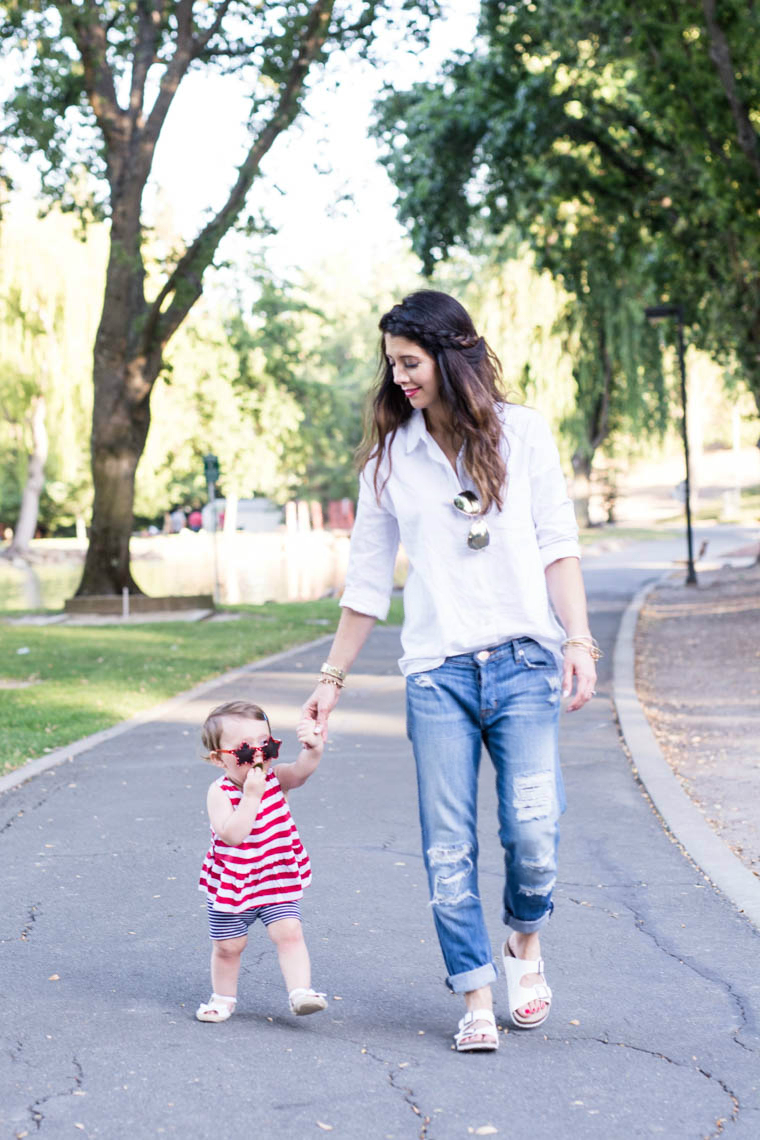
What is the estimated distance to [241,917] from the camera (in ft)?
13.6

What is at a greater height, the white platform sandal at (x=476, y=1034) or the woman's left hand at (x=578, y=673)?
the woman's left hand at (x=578, y=673)

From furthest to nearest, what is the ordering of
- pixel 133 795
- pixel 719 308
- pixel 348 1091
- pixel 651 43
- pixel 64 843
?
pixel 719 308 → pixel 651 43 → pixel 133 795 → pixel 64 843 → pixel 348 1091

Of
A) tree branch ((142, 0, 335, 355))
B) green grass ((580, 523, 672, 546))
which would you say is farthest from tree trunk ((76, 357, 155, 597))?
green grass ((580, 523, 672, 546))

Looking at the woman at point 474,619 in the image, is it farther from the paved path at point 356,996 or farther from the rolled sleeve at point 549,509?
the paved path at point 356,996

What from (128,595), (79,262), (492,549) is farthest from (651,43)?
(79,262)

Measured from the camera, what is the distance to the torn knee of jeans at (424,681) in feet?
12.8

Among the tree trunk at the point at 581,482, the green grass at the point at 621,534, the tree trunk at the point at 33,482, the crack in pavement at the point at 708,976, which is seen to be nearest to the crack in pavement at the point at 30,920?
the crack in pavement at the point at 708,976

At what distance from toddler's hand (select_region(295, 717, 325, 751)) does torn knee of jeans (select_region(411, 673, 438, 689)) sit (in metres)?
0.29

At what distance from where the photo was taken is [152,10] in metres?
22.5

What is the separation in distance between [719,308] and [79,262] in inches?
1030

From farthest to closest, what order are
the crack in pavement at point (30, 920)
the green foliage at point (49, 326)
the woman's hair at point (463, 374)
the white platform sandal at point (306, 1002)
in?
the green foliage at point (49, 326)
the crack in pavement at point (30, 920)
the white platform sandal at point (306, 1002)
the woman's hair at point (463, 374)

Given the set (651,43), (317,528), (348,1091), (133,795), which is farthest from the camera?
(317,528)

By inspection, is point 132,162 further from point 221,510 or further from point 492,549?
point 221,510

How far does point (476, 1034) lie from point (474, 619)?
42.4 inches
